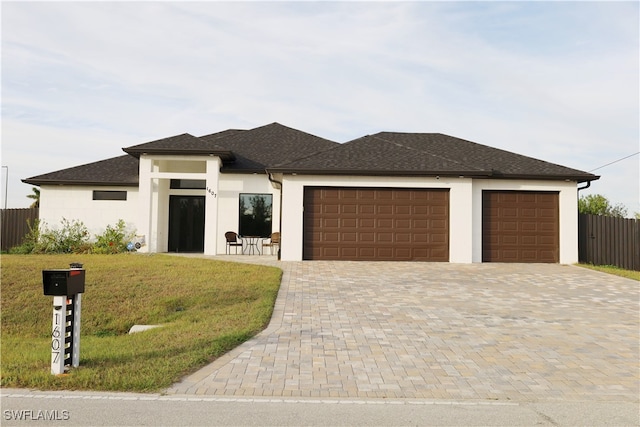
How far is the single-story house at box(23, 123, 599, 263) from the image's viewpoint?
1719 cm

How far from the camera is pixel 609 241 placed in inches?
717

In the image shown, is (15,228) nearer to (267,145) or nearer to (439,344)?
(267,145)

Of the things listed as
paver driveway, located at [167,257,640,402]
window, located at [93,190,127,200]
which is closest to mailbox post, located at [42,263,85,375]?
paver driveway, located at [167,257,640,402]

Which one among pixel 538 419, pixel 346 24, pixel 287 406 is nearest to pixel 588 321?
pixel 538 419

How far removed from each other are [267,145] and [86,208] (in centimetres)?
814

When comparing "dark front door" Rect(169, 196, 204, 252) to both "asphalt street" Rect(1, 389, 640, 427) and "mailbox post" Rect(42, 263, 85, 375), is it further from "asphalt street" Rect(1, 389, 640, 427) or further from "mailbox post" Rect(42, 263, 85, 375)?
"asphalt street" Rect(1, 389, 640, 427)

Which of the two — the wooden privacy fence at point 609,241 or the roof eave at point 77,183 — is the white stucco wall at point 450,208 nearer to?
the wooden privacy fence at point 609,241

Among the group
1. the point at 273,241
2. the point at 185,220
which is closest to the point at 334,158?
the point at 273,241

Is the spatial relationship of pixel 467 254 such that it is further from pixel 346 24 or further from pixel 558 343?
pixel 558 343

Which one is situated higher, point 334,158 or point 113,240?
point 334,158

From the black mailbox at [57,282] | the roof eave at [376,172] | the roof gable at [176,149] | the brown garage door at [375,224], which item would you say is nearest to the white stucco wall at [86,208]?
the roof gable at [176,149]

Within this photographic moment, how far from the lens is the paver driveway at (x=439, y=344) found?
5.69 m

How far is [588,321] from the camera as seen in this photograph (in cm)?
915

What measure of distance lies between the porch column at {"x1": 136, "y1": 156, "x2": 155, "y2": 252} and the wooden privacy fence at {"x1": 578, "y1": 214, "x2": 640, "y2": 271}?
1590cm
